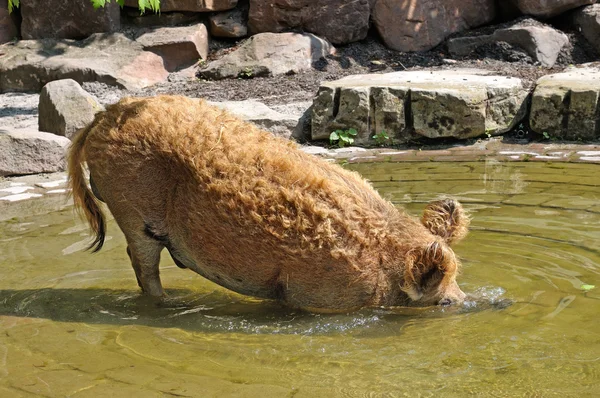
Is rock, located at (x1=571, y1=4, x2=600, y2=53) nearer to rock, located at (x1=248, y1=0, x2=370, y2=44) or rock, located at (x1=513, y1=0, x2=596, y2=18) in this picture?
rock, located at (x1=513, y1=0, x2=596, y2=18)

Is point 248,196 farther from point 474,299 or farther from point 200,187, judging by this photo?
point 474,299

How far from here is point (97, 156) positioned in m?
5.14

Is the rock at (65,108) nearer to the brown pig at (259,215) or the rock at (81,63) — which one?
Answer: the rock at (81,63)

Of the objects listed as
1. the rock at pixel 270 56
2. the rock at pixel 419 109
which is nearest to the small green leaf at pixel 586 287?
the rock at pixel 419 109

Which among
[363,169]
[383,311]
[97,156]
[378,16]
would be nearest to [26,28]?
[378,16]

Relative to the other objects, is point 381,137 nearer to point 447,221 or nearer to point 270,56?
point 270,56

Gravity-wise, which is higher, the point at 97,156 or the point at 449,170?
the point at 97,156

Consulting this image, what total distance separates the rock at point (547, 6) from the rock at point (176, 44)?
5.43m

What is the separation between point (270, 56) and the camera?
1340 centimetres

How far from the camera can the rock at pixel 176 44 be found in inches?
537

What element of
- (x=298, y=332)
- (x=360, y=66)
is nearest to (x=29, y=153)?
(x=298, y=332)

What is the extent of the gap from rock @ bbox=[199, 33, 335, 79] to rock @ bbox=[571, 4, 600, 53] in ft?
13.6

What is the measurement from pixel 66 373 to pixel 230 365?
81 centimetres

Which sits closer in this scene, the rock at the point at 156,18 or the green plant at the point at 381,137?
the green plant at the point at 381,137
